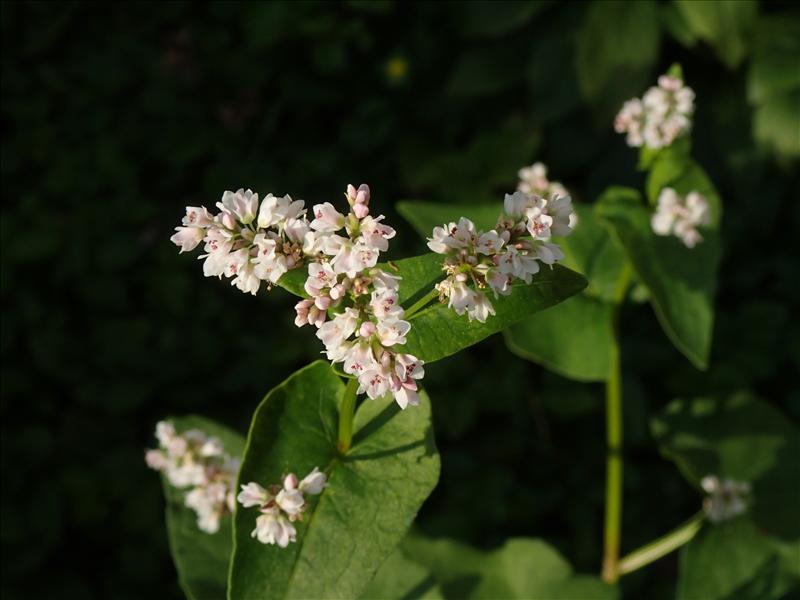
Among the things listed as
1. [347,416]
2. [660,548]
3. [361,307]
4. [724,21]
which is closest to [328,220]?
[361,307]

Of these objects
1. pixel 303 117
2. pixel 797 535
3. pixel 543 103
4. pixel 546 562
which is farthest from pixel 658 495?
pixel 303 117

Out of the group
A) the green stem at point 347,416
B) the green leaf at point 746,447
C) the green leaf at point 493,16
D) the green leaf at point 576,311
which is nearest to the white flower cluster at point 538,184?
the green leaf at point 576,311

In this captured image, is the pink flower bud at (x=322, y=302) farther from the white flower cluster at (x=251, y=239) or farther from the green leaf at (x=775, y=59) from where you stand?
the green leaf at (x=775, y=59)

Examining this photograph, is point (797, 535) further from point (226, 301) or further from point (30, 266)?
point (30, 266)

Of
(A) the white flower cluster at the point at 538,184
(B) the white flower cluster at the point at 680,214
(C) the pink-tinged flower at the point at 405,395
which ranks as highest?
(C) the pink-tinged flower at the point at 405,395

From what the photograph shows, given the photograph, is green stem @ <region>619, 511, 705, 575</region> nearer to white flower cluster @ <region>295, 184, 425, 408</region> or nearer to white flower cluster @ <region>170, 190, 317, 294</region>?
white flower cluster @ <region>295, 184, 425, 408</region>

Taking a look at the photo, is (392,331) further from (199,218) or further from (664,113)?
(664,113)
